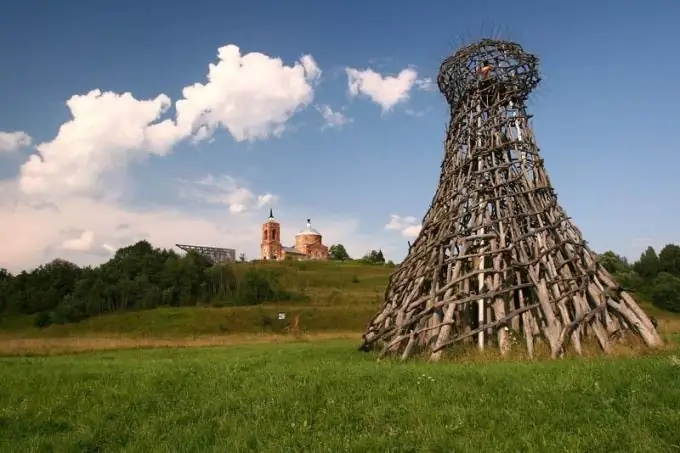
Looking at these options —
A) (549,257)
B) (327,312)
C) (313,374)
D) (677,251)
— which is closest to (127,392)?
(313,374)

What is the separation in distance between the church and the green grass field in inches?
4436

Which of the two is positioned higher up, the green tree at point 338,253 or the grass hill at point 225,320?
the green tree at point 338,253

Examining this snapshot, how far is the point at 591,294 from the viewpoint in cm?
1346

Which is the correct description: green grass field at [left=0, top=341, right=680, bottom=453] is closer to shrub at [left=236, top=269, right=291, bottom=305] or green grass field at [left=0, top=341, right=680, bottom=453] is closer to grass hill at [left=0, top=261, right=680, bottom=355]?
grass hill at [left=0, top=261, right=680, bottom=355]

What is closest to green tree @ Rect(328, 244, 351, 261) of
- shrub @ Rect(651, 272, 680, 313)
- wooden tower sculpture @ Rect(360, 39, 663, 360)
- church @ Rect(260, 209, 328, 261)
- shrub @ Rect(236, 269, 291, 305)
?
church @ Rect(260, 209, 328, 261)

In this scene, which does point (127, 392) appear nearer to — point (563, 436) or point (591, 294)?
point (563, 436)

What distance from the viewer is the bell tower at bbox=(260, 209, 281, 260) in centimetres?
12506

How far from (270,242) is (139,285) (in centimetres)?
5540

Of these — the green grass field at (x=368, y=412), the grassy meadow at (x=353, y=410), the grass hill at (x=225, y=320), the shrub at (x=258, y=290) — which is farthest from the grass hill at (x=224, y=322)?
the green grass field at (x=368, y=412)

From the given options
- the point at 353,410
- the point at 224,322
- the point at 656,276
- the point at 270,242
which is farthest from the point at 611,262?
the point at 270,242

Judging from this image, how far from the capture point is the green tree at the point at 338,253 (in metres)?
130

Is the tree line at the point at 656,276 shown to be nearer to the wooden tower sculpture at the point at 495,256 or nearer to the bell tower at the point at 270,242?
the wooden tower sculpture at the point at 495,256

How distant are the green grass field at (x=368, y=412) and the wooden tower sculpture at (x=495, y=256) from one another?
3.48 metres

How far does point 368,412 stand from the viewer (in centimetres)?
717
